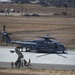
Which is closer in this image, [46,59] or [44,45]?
[46,59]

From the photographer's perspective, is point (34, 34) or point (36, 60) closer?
point (36, 60)

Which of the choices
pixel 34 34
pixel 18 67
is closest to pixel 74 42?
pixel 34 34

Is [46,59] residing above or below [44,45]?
below

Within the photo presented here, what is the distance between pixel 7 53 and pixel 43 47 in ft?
12.3

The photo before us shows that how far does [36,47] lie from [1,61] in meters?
6.69

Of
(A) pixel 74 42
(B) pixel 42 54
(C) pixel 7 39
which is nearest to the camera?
(B) pixel 42 54

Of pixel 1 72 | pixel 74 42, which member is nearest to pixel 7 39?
pixel 74 42

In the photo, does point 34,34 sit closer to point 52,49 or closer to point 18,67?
point 52,49

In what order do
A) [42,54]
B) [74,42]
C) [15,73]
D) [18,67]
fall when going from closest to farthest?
[15,73] → [18,67] → [42,54] → [74,42]

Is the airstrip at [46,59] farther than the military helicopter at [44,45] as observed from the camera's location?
No

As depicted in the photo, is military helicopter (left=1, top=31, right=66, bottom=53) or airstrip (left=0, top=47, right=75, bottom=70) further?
military helicopter (left=1, top=31, right=66, bottom=53)

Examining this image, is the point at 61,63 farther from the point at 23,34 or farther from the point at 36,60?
the point at 23,34

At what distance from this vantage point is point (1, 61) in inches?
1224

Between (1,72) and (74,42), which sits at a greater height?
(1,72)
